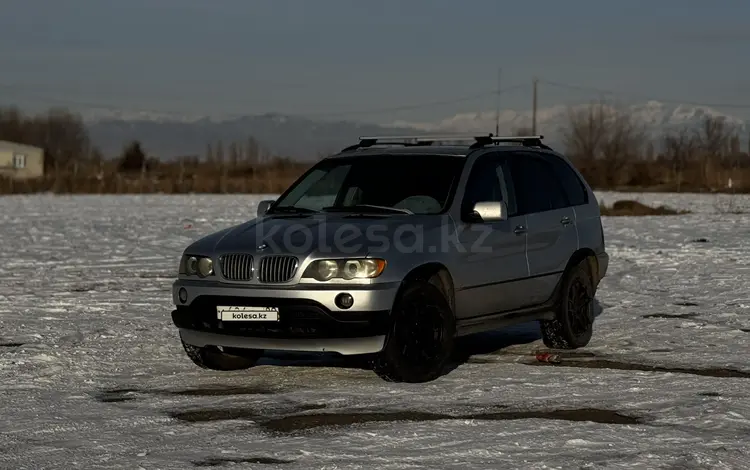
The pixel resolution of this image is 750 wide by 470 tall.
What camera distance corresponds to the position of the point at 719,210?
40312 mm

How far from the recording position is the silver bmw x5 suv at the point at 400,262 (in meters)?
8.26

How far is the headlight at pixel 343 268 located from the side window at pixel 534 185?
2131 mm

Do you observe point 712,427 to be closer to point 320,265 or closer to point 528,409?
point 528,409

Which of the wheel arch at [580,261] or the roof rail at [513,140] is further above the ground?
the roof rail at [513,140]

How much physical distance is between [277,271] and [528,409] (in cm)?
201

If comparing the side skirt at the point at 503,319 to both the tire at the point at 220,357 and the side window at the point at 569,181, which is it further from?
the tire at the point at 220,357

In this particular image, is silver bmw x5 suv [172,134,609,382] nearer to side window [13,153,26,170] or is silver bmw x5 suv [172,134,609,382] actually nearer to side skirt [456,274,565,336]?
side skirt [456,274,565,336]

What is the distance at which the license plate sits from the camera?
8281 millimetres

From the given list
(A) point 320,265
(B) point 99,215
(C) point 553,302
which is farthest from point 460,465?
(B) point 99,215

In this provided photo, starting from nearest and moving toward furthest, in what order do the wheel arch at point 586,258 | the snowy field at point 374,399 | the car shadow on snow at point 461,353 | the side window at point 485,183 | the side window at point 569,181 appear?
the snowy field at point 374,399 → the side window at point 485,183 → the car shadow on snow at point 461,353 → the wheel arch at point 586,258 → the side window at point 569,181

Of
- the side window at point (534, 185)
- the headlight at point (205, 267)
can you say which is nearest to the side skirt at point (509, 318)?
the side window at point (534, 185)

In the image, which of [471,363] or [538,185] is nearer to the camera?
[471,363]

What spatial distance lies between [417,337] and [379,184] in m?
1.61

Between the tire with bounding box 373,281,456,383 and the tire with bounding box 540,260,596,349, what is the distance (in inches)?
75.3
